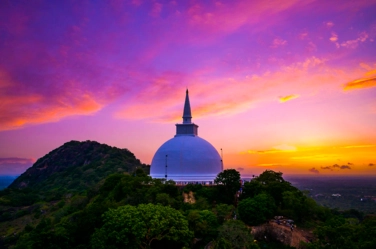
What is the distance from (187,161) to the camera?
53.2 meters

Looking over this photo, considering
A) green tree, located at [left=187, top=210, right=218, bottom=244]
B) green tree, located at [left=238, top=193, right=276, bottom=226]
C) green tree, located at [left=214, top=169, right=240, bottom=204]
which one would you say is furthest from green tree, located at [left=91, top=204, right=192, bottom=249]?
green tree, located at [left=214, top=169, right=240, bottom=204]

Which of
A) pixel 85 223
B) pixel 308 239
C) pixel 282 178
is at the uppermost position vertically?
pixel 282 178

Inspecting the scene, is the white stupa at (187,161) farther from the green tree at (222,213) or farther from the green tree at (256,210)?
the green tree at (256,210)

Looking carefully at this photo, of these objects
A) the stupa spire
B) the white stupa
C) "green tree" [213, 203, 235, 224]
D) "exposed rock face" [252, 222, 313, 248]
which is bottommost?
"exposed rock face" [252, 222, 313, 248]

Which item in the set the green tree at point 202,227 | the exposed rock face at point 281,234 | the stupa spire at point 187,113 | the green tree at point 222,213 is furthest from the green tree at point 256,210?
the stupa spire at point 187,113

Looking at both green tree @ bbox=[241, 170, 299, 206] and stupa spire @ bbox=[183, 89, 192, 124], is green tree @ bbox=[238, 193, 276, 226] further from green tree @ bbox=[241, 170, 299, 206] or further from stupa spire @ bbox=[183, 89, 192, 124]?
stupa spire @ bbox=[183, 89, 192, 124]

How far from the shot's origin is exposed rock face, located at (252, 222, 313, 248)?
3553cm

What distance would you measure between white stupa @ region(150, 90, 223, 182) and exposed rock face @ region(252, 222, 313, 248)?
630 inches

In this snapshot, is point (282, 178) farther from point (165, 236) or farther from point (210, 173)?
point (165, 236)

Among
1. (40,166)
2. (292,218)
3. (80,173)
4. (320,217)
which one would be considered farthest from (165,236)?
(40,166)

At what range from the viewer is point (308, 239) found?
117 feet

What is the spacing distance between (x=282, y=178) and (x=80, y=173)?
107327 millimetres

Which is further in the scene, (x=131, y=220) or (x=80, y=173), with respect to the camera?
(x=80, y=173)

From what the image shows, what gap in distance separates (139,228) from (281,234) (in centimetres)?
1724
